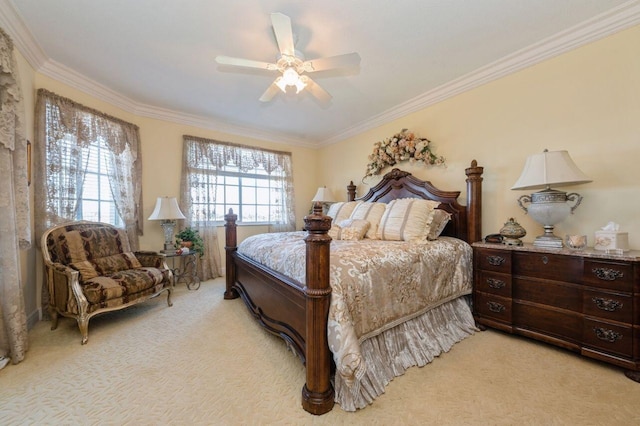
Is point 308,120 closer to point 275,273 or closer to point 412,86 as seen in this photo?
point 412,86

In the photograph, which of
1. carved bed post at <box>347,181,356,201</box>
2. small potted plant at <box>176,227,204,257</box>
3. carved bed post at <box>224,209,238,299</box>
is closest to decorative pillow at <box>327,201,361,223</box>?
carved bed post at <box>347,181,356,201</box>

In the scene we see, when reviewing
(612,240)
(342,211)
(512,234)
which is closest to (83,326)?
(342,211)

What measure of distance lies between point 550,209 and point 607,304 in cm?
75

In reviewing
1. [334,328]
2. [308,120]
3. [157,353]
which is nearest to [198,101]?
[308,120]

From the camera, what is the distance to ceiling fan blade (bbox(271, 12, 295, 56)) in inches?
64.2

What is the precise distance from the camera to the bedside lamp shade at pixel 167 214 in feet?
11.2

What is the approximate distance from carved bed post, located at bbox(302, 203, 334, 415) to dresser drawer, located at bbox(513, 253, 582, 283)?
1.80 metres

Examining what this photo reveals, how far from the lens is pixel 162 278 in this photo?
282 centimetres

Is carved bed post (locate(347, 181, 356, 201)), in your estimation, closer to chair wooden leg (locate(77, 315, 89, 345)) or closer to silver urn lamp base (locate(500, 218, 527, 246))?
silver urn lamp base (locate(500, 218, 527, 246))

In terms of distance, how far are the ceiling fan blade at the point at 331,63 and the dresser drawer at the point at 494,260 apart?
202 cm

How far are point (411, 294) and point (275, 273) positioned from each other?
1095 mm

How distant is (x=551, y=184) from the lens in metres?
1.99

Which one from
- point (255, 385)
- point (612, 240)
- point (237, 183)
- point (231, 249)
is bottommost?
point (255, 385)

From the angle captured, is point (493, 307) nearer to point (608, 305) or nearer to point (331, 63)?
point (608, 305)
